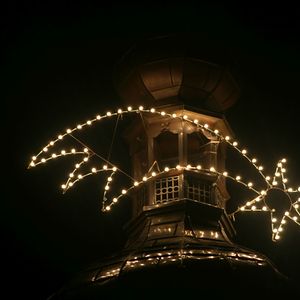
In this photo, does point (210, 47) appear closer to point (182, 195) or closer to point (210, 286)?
point (182, 195)

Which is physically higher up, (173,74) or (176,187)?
(173,74)

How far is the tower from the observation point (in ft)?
47.8

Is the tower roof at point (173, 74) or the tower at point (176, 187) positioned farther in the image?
the tower roof at point (173, 74)

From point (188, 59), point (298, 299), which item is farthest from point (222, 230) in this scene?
point (188, 59)

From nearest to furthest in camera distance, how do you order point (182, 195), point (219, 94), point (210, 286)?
point (210, 286)
point (182, 195)
point (219, 94)

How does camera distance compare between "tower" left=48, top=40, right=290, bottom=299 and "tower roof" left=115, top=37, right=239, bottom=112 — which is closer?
"tower" left=48, top=40, right=290, bottom=299

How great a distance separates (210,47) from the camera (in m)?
17.2

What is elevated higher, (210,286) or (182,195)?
(182,195)

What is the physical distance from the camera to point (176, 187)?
1656 centimetres

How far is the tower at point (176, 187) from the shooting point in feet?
47.8

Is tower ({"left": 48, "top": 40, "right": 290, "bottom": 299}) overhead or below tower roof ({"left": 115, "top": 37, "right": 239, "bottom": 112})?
below

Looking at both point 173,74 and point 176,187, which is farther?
point 173,74

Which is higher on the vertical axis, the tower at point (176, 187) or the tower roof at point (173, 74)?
the tower roof at point (173, 74)

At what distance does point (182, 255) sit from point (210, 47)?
425cm
